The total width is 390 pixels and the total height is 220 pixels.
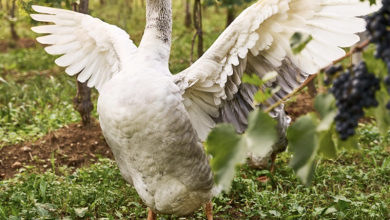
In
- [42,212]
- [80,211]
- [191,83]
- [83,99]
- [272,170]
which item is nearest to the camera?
[191,83]

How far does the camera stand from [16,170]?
477cm

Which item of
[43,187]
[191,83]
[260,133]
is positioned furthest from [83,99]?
[260,133]

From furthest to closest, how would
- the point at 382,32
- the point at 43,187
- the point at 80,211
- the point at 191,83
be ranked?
the point at 43,187, the point at 80,211, the point at 191,83, the point at 382,32

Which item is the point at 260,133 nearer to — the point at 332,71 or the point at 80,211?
the point at 332,71

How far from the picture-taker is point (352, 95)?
106 centimetres

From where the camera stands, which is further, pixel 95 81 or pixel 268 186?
pixel 268 186

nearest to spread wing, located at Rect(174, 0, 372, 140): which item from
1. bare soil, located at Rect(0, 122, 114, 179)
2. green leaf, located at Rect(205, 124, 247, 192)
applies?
green leaf, located at Rect(205, 124, 247, 192)

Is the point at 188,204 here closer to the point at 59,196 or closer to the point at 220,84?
the point at 220,84

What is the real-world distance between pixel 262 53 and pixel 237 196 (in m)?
1.78

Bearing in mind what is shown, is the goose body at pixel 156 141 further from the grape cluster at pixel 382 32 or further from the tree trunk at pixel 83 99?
the tree trunk at pixel 83 99

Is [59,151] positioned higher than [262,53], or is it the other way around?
[262,53]

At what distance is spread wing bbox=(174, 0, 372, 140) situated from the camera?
8.68 ft

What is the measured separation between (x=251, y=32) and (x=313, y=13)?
378mm

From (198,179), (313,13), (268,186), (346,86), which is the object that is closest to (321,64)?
(313,13)
